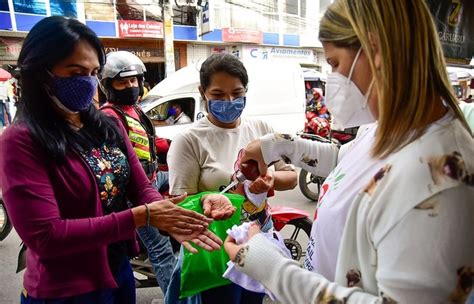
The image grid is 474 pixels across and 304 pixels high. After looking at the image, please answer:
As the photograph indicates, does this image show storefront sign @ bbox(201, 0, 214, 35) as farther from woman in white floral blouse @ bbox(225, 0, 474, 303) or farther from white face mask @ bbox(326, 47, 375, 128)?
woman in white floral blouse @ bbox(225, 0, 474, 303)

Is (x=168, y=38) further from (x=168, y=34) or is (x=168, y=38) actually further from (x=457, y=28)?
(x=457, y=28)

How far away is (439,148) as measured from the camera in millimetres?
710

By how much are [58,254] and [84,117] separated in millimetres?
581

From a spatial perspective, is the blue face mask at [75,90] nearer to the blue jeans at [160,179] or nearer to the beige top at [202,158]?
the beige top at [202,158]

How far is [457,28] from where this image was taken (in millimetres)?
2520

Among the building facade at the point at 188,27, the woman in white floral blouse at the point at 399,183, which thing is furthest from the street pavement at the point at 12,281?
the building facade at the point at 188,27

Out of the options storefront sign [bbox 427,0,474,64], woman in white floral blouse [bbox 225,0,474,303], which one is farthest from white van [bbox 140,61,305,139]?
woman in white floral blouse [bbox 225,0,474,303]

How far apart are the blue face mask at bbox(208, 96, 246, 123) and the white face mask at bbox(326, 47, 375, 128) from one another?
0.72 meters

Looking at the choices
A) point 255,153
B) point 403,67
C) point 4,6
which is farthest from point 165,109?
point 4,6

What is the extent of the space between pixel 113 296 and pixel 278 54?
54.1ft

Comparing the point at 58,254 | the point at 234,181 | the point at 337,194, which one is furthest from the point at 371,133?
the point at 58,254

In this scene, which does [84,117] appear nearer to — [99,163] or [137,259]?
[99,163]

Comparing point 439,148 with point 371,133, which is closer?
point 439,148

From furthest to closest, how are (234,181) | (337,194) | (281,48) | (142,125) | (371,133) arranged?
(281,48), (142,125), (234,181), (371,133), (337,194)
